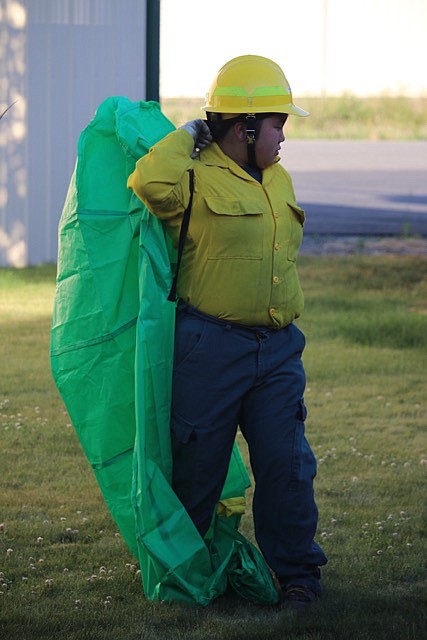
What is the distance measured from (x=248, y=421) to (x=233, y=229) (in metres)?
0.67

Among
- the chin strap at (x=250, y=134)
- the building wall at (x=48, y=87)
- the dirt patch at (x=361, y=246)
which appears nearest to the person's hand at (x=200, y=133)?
the chin strap at (x=250, y=134)

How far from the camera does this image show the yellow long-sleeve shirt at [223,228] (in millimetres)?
3850

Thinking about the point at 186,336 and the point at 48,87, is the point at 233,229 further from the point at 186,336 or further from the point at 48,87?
the point at 48,87

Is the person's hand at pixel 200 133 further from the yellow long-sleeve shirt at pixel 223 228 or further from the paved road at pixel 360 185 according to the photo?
the paved road at pixel 360 185

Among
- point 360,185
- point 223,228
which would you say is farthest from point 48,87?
point 360,185

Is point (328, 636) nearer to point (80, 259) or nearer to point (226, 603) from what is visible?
point (226, 603)

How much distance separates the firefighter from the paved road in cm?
1105

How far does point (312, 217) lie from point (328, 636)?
42.5 feet

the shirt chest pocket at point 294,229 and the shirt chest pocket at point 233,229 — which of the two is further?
the shirt chest pocket at point 294,229

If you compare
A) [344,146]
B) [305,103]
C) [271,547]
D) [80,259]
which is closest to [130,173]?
[80,259]

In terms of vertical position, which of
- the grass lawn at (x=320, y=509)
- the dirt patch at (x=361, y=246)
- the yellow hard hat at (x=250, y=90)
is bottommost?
the dirt patch at (x=361, y=246)

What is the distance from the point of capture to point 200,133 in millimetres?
4012

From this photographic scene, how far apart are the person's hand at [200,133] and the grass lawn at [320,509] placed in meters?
1.59

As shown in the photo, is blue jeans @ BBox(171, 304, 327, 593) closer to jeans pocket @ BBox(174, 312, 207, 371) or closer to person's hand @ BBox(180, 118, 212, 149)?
jeans pocket @ BBox(174, 312, 207, 371)
